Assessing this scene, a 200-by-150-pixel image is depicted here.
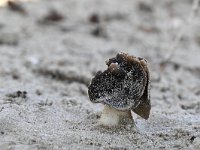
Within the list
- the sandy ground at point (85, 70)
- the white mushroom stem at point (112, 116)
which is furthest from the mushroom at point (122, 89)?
the sandy ground at point (85, 70)

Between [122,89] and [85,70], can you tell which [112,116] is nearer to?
[122,89]

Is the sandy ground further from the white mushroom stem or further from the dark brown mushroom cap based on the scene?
the dark brown mushroom cap

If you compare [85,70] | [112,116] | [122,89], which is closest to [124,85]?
[122,89]

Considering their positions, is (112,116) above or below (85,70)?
below

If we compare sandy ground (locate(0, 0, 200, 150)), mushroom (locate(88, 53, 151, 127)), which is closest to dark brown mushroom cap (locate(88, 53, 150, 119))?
mushroom (locate(88, 53, 151, 127))

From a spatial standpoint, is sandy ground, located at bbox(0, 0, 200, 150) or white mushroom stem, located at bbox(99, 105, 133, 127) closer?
sandy ground, located at bbox(0, 0, 200, 150)

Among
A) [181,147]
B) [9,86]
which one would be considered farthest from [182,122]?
[9,86]

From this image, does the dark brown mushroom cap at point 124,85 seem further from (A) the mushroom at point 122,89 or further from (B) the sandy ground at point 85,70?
(B) the sandy ground at point 85,70

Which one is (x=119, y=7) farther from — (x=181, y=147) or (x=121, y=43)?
(x=181, y=147)
